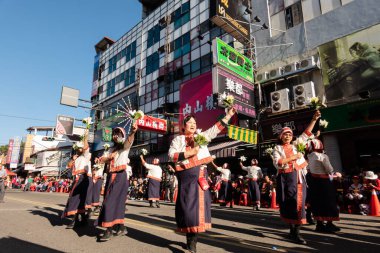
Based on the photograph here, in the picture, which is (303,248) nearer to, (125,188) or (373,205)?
(125,188)

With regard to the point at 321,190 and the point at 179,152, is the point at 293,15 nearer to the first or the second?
the point at 321,190

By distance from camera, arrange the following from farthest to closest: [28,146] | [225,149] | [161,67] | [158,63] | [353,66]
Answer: [28,146] < [158,63] < [161,67] < [225,149] < [353,66]

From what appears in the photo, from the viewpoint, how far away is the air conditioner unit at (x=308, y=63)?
49.8 feet

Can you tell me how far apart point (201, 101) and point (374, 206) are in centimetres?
1368

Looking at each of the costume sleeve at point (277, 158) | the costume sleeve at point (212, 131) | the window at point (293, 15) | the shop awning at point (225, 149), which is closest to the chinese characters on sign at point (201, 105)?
the shop awning at point (225, 149)

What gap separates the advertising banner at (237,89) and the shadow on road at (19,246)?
12.6 meters

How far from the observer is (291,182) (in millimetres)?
4918

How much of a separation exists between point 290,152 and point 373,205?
6.36 meters

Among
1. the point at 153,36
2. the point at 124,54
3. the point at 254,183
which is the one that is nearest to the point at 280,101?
the point at 254,183

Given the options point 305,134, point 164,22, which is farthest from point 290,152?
point 164,22

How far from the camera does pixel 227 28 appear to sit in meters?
17.7

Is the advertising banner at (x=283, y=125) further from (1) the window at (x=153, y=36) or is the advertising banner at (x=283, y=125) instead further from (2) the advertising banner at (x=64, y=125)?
(2) the advertising banner at (x=64, y=125)

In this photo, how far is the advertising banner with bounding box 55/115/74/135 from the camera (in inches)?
1289

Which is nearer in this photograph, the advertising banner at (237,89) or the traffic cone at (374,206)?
the traffic cone at (374,206)
